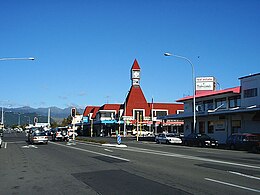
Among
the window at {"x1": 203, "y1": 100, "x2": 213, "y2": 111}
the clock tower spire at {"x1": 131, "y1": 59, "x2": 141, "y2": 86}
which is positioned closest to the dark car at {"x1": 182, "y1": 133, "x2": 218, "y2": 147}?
the window at {"x1": 203, "y1": 100, "x2": 213, "y2": 111}

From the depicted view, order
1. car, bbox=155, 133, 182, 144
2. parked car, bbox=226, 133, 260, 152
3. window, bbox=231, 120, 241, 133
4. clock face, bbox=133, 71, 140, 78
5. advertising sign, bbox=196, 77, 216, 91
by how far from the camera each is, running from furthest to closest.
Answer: clock face, bbox=133, 71, 140, 78 < advertising sign, bbox=196, 77, 216, 91 < car, bbox=155, 133, 182, 144 < window, bbox=231, 120, 241, 133 < parked car, bbox=226, 133, 260, 152

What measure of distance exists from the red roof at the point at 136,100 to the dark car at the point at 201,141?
157ft

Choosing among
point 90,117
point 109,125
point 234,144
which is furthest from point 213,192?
point 90,117

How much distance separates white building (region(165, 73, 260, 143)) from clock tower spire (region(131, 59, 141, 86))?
3815 centimetres

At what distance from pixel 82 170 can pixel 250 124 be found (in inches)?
1194

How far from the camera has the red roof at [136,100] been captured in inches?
3622

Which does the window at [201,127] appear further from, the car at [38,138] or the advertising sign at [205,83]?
the car at [38,138]

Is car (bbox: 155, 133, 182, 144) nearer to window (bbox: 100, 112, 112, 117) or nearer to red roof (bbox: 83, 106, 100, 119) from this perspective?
window (bbox: 100, 112, 112, 117)

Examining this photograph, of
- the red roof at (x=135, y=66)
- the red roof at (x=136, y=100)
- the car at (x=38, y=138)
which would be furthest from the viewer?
the red roof at (x=135, y=66)

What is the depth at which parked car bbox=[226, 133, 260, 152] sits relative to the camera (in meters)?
32.5

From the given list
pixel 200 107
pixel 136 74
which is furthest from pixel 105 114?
pixel 200 107

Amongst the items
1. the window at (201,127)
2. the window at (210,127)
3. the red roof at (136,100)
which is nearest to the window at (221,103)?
the window at (210,127)

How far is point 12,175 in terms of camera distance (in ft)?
49.7

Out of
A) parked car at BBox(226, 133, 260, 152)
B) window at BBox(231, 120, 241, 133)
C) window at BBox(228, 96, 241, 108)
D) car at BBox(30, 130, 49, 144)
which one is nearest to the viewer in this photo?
parked car at BBox(226, 133, 260, 152)
